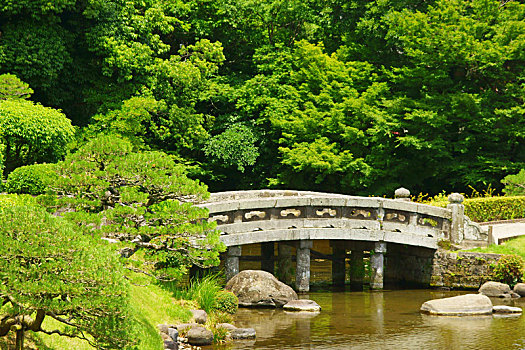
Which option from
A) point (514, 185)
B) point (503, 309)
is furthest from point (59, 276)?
point (514, 185)

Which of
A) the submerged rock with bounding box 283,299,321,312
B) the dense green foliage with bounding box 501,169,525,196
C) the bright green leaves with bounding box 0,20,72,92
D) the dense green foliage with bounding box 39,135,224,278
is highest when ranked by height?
the bright green leaves with bounding box 0,20,72,92

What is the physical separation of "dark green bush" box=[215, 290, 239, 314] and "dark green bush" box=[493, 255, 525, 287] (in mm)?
9229

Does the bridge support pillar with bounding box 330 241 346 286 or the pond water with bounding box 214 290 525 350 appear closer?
the pond water with bounding box 214 290 525 350

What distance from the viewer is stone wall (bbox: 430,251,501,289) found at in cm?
2386

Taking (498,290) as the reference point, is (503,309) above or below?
below

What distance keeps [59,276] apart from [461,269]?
1748 centimetres

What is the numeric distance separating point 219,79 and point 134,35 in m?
6.33

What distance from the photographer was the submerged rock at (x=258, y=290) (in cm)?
2050

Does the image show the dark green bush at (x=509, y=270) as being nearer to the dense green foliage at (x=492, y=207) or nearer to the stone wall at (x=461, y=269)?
the stone wall at (x=461, y=269)

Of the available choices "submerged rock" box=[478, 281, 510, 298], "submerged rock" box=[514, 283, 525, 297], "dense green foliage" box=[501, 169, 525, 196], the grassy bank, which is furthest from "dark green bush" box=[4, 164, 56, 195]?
"dense green foliage" box=[501, 169, 525, 196]

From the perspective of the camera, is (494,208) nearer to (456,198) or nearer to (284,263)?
(456,198)

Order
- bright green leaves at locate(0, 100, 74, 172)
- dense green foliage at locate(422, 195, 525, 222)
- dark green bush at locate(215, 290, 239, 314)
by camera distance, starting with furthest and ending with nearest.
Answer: dense green foliage at locate(422, 195, 525, 222)
bright green leaves at locate(0, 100, 74, 172)
dark green bush at locate(215, 290, 239, 314)

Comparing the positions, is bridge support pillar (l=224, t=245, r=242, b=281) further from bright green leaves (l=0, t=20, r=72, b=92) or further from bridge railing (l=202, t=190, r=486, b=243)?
bright green leaves (l=0, t=20, r=72, b=92)

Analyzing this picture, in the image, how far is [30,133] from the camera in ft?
74.3
